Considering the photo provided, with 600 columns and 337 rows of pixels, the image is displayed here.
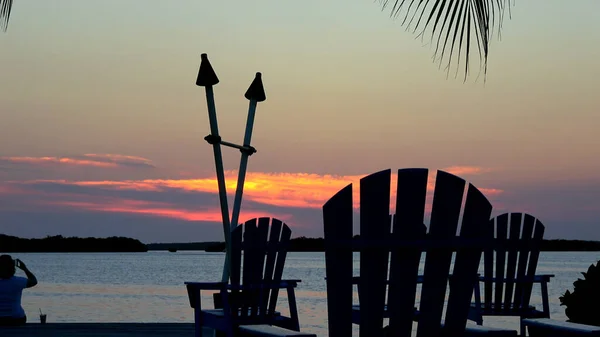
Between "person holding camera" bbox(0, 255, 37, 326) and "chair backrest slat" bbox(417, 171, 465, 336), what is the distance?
7.27m

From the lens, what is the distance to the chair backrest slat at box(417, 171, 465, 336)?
3775 millimetres

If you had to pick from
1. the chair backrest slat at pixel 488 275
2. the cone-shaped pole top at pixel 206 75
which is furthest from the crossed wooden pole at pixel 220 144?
the chair backrest slat at pixel 488 275

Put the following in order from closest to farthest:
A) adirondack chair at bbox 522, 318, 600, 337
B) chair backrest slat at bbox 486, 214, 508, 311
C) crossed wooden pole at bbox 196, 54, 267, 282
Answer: adirondack chair at bbox 522, 318, 600, 337 → crossed wooden pole at bbox 196, 54, 267, 282 → chair backrest slat at bbox 486, 214, 508, 311

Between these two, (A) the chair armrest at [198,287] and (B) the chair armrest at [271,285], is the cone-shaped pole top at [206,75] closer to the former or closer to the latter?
(B) the chair armrest at [271,285]

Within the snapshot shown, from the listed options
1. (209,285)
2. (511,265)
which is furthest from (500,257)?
(209,285)

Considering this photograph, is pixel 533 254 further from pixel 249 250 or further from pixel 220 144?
pixel 220 144

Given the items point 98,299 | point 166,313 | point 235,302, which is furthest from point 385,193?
point 98,299

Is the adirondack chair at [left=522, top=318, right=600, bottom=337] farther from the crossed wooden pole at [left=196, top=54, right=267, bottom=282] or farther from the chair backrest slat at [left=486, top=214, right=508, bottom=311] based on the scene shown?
the crossed wooden pole at [left=196, top=54, right=267, bottom=282]

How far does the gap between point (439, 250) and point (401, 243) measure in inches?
6.6

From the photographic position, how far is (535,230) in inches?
312

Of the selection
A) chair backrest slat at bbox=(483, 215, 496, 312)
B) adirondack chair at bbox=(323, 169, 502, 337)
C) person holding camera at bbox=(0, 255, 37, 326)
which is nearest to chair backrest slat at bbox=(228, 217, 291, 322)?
chair backrest slat at bbox=(483, 215, 496, 312)

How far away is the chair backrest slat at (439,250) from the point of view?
378cm

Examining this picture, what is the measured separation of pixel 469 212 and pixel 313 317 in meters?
28.2

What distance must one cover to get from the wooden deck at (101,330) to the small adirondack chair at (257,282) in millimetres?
2320
